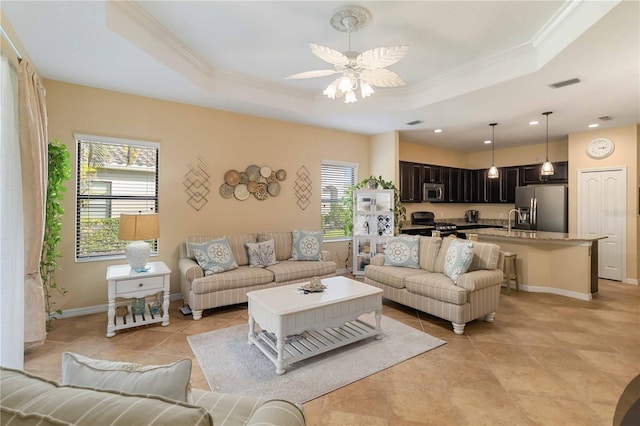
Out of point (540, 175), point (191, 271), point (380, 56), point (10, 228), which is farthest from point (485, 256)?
point (10, 228)

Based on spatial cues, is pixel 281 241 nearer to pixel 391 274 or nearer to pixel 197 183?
pixel 197 183

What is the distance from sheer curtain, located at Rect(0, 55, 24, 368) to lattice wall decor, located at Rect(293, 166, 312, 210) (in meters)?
3.61

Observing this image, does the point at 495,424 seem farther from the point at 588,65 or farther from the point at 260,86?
the point at 260,86

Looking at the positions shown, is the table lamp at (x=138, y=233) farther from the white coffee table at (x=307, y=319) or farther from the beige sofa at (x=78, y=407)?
the beige sofa at (x=78, y=407)

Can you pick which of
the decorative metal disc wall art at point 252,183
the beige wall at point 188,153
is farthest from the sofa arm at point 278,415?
the decorative metal disc wall art at point 252,183

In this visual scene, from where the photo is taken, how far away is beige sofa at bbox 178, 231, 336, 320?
3572 mm

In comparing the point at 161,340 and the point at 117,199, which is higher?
the point at 117,199

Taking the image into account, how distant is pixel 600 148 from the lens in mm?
5523

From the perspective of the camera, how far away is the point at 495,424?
189 cm

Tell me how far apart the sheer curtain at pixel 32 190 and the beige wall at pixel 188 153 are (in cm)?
86

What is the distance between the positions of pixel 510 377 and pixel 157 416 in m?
2.73

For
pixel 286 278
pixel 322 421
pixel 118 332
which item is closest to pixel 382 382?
pixel 322 421

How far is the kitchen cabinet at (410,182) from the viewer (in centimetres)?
640

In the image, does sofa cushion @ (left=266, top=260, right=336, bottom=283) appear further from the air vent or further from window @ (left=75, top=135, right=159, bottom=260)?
the air vent
